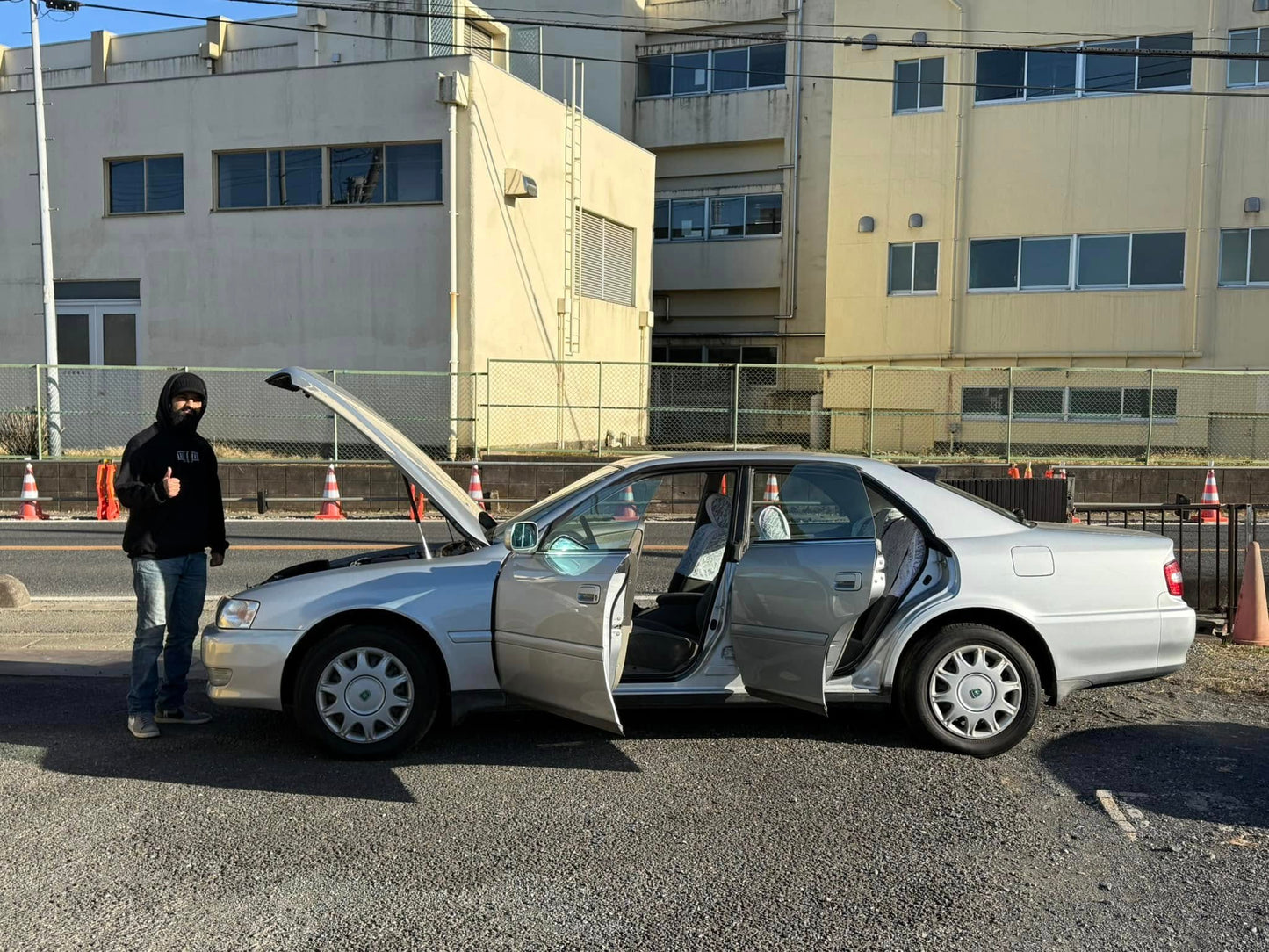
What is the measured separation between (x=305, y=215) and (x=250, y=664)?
701 inches

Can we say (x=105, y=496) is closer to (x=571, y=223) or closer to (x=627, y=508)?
(x=571, y=223)

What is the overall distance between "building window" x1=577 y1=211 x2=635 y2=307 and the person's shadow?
1948 cm

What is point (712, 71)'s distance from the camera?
3169 cm

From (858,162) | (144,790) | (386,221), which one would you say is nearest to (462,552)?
(144,790)

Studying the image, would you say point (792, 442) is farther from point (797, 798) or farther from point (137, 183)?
point (797, 798)

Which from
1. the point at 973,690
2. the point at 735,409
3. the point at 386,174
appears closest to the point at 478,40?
the point at 386,174

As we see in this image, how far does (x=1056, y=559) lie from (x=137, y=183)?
21544mm

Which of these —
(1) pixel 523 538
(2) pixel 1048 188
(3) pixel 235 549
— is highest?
(2) pixel 1048 188

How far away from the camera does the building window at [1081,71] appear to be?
77.5ft

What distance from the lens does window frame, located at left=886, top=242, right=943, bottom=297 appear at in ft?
83.9

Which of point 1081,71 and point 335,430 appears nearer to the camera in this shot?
point 335,430

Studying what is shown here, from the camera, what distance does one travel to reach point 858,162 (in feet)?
85.3

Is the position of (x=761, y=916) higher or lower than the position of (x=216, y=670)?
lower

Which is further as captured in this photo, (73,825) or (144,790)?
(144,790)
